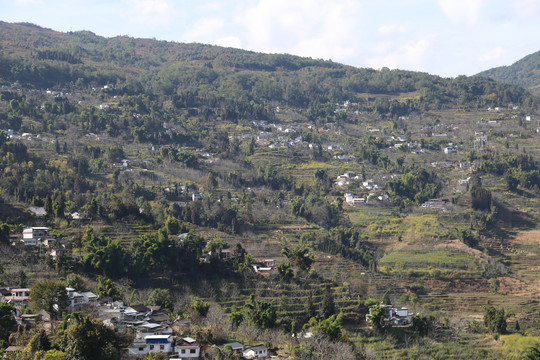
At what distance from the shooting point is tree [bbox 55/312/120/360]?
2764cm

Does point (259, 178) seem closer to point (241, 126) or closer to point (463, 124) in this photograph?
point (241, 126)

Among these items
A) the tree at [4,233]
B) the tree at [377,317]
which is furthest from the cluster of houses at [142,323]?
the tree at [377,317]

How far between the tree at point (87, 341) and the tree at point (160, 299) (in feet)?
30.0

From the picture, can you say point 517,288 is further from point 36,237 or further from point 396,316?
point 36,237

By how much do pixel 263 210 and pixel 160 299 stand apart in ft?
111

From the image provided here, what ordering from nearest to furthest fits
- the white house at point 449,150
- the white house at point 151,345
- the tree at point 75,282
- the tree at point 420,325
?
the white house at point 151,345 → the tree at point 75,282 → the tree at point 420,325 → the white house at point 449,150

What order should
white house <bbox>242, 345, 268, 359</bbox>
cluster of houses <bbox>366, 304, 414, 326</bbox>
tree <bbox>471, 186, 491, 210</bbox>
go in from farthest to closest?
tree <bbox>471, 186, 491, 210</bbox>, cluster of houses <bbox>366, 304, 414, 326</bbox>, white house <bbox>242, 345, 268, 359</bbox>

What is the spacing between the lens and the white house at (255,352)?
32.4 metres

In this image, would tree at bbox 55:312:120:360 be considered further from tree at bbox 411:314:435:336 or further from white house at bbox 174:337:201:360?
tree at bbox 411:314:435:336

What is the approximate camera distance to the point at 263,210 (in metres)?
71.9

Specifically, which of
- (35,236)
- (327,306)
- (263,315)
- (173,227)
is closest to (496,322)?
(327,306)

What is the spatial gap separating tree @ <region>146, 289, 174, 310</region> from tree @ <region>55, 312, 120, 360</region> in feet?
30.0

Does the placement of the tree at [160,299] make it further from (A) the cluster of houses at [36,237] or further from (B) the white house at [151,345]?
(A) the cluster of houses at [36,237]

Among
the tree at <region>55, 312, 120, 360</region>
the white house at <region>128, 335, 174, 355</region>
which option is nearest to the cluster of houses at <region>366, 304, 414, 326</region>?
the white house at <region>128, 335, 174, 355</region>
